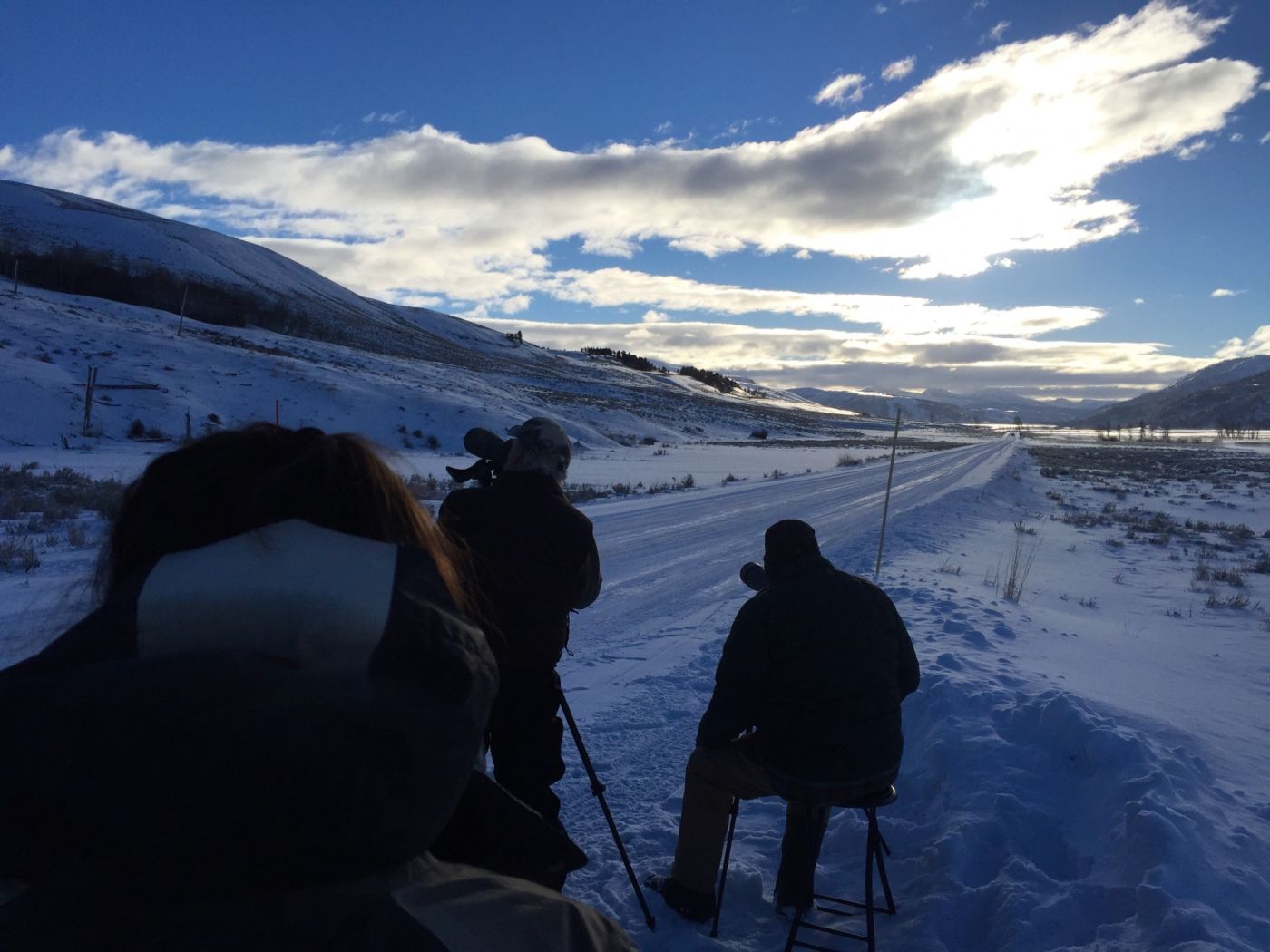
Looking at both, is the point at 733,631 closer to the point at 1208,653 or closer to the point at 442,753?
the point at 442,753

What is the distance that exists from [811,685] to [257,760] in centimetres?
256

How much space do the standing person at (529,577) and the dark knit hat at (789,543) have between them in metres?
0.77

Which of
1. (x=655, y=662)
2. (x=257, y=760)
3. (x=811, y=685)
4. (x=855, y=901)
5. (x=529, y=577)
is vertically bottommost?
(x=855, y=901)

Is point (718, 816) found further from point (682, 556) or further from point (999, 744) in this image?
point (682, 556)

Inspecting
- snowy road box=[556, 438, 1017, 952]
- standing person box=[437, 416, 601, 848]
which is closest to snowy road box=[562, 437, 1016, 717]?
snowy road box=[556, 438, 1017, 952]

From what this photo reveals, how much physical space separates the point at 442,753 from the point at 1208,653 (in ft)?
29.5

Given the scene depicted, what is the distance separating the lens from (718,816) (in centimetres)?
365

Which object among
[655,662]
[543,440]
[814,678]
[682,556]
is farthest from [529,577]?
[682,556]

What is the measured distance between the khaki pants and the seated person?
2.46m

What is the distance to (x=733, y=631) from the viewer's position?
3.24 meters

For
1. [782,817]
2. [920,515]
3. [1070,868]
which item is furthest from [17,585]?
[920,515]

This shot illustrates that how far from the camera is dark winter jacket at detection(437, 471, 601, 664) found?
3.15 metres

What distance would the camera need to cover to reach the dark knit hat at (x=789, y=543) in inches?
131

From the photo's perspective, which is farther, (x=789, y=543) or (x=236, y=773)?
(x=789, y=543)
